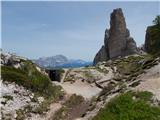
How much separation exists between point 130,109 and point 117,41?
109791 millimetres

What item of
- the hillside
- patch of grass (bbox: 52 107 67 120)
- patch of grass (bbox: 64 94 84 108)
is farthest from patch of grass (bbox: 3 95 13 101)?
patch of grass (bbox: 64 94 84 108)

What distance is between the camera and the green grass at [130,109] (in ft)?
101

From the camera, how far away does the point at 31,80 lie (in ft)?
174

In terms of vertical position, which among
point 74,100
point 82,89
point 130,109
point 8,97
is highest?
point 8,97

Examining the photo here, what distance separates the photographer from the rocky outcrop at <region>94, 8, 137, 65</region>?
139750mm

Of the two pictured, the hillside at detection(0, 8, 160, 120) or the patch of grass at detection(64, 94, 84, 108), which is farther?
the patch of grass at detection(64, 94, 84, 108)

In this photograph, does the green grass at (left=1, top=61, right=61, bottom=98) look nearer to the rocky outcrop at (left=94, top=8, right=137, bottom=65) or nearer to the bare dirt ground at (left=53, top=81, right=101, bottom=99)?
the bare dirt ground at (left=53, top=81, right=101, bottom=99)

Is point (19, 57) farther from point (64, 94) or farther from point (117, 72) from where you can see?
point (117, 72)

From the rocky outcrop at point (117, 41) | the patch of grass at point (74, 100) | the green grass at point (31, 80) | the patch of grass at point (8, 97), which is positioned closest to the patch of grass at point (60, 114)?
the patch of grass at point (74, 100)

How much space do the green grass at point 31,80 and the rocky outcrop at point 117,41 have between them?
84.8 m

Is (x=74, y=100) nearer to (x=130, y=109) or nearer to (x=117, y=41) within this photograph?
(x=130, y=109)

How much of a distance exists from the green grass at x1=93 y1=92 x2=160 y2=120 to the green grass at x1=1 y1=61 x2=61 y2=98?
1910 cm

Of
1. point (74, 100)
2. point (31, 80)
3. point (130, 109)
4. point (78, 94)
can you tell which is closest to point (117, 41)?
point (78, 94)

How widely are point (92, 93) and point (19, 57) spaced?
15.0 metres
